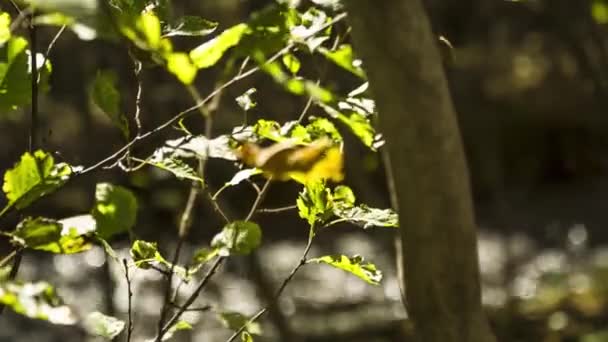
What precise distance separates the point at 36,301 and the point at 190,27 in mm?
420

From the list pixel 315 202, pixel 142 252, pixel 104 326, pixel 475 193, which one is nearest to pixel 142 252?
pixel 142 252

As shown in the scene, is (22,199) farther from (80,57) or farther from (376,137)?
(80,57)

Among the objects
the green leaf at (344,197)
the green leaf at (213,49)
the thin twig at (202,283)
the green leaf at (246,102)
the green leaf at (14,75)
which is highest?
the green leaf at (213,49)

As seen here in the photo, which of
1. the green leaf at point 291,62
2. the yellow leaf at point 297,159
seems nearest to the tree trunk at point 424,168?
the yellow leaf at point 297,159

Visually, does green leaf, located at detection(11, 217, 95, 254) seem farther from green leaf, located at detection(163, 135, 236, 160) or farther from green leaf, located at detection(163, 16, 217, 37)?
green leaf, located at detection(163, 16, 217, 37)

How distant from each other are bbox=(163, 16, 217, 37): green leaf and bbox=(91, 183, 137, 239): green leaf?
19cm

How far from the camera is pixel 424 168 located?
103 centimetres

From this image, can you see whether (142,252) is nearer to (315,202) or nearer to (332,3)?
(315,202)

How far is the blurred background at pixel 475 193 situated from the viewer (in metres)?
4.91

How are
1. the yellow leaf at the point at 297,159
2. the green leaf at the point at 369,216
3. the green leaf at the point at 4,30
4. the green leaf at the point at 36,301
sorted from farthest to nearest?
the green leaf at the point at 369,216 < the green leaf at the point at 4,30 < the yellow leaf at the point at 297,159 < the green leaf at the point at 36,301

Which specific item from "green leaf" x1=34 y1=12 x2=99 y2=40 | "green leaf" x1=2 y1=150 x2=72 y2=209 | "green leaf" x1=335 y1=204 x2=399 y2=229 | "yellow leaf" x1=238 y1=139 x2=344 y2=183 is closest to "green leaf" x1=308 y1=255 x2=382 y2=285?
"green leaf" x1=335 y1=204 x2=399 y2=229

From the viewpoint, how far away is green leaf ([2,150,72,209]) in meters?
1.10

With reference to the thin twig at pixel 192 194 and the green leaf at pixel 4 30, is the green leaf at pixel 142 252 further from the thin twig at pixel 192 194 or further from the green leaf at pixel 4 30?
the green leaf at pixel 4 30

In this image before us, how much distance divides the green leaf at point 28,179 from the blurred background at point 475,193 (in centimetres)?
244
